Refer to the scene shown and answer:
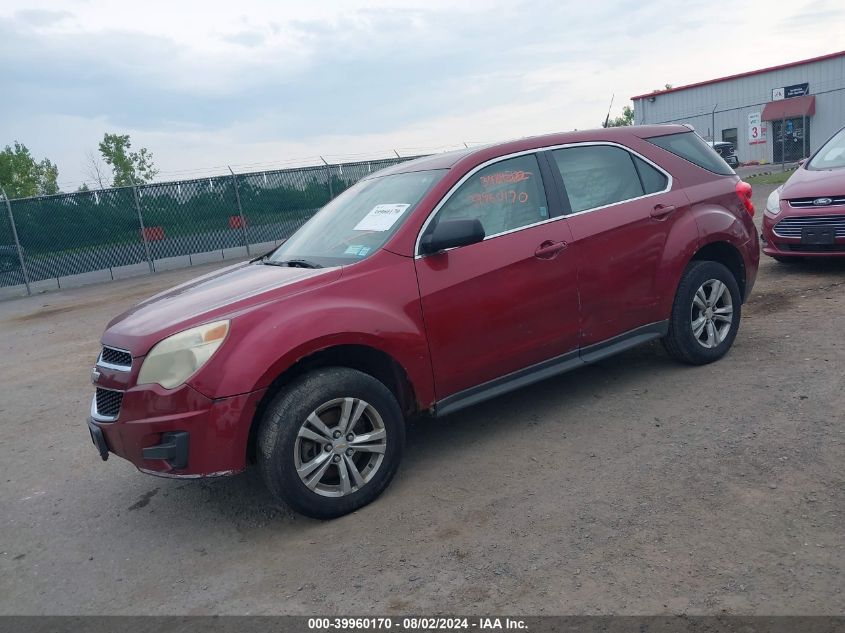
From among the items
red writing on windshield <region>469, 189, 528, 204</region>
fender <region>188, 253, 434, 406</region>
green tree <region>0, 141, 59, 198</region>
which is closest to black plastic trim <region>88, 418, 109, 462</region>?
fender <region>188, 253, 434, 406</region>

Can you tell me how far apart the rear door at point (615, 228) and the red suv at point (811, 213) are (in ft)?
10.7

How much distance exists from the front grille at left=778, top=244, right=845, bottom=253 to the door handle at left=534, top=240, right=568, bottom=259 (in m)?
4.49

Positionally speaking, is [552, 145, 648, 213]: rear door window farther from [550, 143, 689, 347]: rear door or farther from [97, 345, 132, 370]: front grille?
[97, 345, 132, 370]: front grille

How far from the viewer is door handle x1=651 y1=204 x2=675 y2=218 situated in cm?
490

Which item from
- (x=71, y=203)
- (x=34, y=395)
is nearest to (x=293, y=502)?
(x=34, y=395)

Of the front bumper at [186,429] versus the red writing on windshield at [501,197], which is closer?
the front bumper at [186,429]

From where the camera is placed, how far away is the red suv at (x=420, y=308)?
3.48m

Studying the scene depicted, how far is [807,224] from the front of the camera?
756 centimetres

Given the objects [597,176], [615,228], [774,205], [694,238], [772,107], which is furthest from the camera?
[772,107]

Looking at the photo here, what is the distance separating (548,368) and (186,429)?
221 centimetres

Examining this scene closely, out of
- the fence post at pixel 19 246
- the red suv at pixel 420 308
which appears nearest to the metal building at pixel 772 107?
the fence post at pixel 19 246

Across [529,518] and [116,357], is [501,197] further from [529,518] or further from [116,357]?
[116,357]

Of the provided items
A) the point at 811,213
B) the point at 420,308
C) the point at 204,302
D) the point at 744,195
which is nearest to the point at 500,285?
the point at 420,308

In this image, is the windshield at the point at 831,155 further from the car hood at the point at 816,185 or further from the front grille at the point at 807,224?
the front grille at the point at 807,224
